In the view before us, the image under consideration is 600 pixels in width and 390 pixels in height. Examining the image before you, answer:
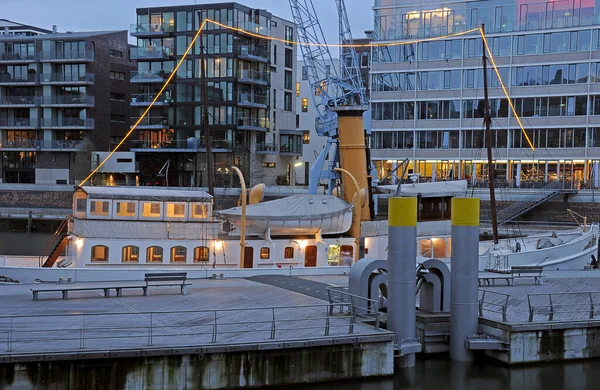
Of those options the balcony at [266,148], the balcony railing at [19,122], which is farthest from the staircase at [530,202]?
the balcony railing at [19,122]

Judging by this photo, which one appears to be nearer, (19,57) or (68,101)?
(68,101)

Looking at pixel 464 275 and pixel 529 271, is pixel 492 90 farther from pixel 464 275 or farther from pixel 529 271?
pixel 464 275

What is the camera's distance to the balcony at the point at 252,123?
82500 mm

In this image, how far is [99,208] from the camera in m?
31.1

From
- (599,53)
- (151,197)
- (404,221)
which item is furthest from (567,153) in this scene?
(404,221)

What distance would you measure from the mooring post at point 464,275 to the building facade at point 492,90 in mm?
48063

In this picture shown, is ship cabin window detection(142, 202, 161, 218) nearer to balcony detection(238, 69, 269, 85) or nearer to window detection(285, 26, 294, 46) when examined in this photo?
balcony detection(238, 69, 269, 85)

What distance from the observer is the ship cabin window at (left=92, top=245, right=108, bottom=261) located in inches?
1215

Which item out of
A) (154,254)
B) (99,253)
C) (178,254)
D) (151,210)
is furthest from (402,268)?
(99,253)

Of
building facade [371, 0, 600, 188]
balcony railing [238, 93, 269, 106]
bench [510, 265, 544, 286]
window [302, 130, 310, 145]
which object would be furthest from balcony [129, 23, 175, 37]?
bench [510, 265, 544, 286]

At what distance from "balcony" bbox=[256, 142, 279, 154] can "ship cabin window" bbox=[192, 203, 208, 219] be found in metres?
53.4

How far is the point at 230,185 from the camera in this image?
81000 mm

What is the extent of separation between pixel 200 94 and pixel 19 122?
20.3m

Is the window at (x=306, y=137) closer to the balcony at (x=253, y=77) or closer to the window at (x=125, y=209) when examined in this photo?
the balcony at (x=253, y=77)
